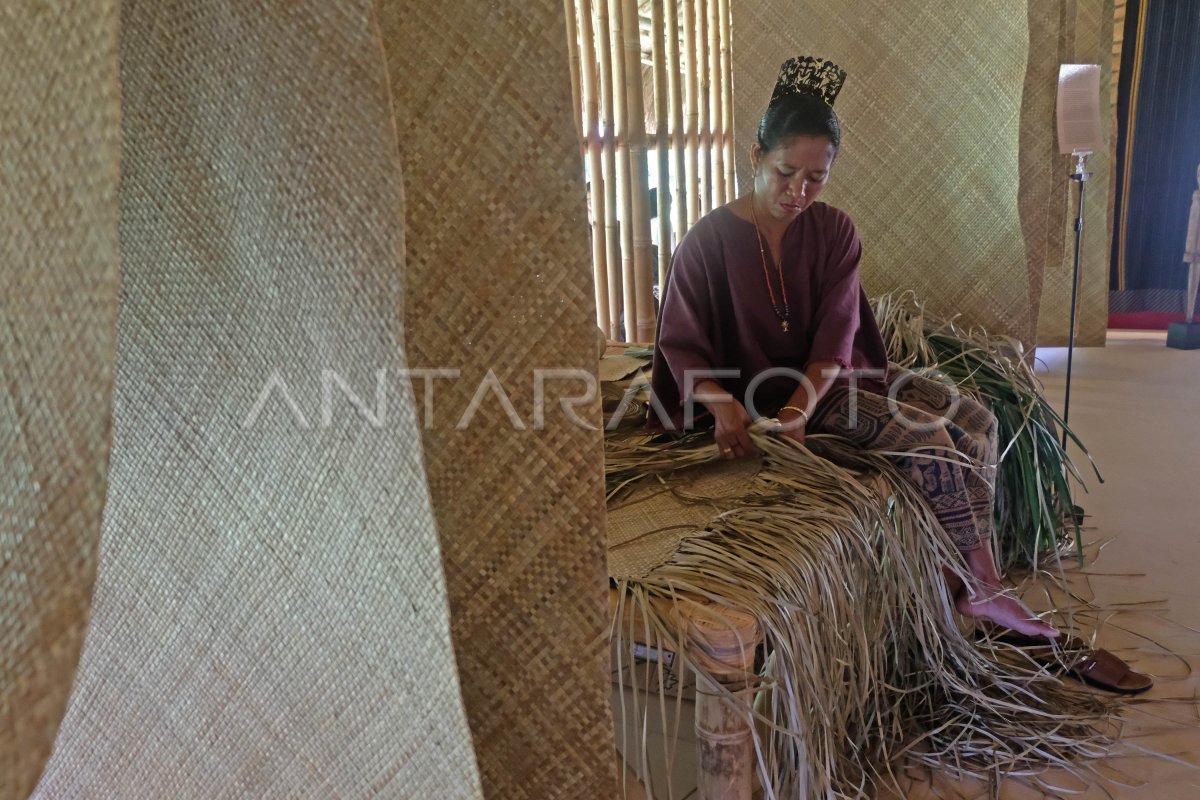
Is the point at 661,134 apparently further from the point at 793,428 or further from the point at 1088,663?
the point at 1088,663

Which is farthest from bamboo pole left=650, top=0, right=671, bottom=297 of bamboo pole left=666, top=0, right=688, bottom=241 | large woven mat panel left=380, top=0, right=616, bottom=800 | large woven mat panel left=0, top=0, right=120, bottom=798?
large woven mat panel left=0, top=0, right=120, bottom=798

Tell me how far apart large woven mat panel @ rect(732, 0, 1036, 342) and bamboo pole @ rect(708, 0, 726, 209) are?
972mm

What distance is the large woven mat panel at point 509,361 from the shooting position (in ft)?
1.67

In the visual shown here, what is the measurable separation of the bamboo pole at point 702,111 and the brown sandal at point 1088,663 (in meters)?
2.43

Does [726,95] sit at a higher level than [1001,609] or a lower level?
higher

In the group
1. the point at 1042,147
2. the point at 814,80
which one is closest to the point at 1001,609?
the point at 814,80

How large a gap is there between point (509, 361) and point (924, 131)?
8.35 feet

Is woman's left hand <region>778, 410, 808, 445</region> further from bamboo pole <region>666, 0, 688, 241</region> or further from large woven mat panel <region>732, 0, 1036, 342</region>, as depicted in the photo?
bamboo pole <region>666, 0, 688, 241</region>

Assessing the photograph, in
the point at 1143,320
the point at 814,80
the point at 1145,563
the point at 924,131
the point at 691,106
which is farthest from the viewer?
the point at 1143,320

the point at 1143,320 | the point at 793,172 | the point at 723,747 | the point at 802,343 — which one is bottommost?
the point at 1143,320

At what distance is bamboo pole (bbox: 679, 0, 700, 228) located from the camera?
360 centimetres

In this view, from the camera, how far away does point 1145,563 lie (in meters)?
2.35

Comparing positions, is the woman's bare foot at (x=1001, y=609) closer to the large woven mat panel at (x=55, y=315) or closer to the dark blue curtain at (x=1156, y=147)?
the large woven mat panel at (x=55, y=315)

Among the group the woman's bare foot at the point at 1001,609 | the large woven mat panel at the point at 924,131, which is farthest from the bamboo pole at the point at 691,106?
the woman's bare foot at the point at 1001,609
